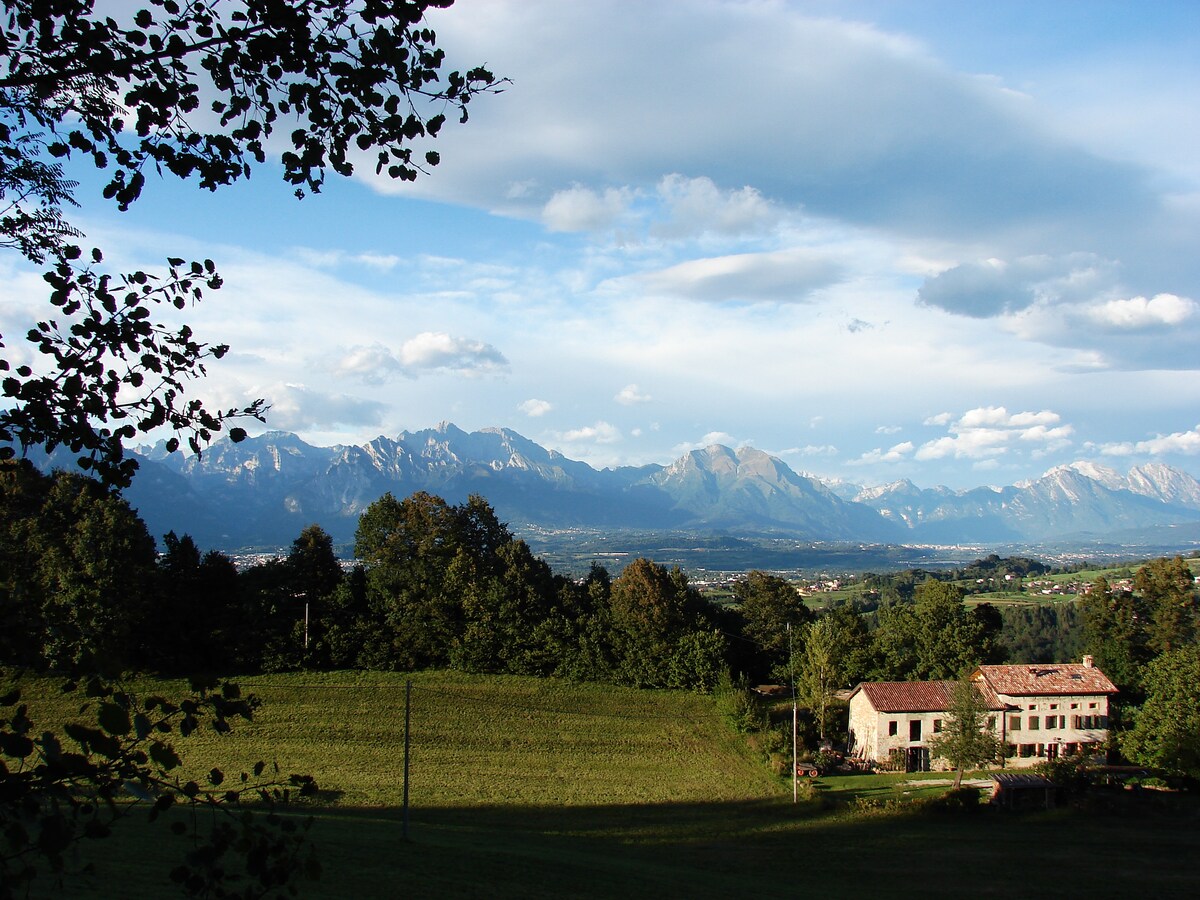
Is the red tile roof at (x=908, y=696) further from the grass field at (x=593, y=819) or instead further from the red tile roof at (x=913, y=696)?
the grass field at (x=593, y=819)

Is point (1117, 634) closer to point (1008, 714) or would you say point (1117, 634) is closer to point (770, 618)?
point (1008, 714)

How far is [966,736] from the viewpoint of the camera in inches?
1661

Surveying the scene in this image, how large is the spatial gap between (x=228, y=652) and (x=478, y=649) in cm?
1533

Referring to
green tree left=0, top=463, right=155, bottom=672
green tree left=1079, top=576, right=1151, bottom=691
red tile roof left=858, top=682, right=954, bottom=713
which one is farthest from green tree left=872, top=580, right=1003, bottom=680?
green tree left=0, top=463, right=155, bottom=672

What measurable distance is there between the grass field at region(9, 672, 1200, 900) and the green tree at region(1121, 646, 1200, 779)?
6.12 m

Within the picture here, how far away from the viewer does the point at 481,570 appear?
59125mm

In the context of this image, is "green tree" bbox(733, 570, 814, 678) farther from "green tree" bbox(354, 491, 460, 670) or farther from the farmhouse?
"green tree" bbox(354, 491, 460, 670)

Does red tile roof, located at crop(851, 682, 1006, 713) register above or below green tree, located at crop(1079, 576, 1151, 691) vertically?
below

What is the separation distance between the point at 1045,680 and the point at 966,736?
43.7 feet

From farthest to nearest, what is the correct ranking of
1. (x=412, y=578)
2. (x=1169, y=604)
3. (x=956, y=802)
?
1. (x=1169, y=604)
2. (x=412, y=578)
3. (x=956, y=802)

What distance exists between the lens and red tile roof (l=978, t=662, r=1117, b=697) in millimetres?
51125

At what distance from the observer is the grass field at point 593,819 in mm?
23500

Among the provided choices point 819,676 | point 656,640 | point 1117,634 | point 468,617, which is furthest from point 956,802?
point 468,617

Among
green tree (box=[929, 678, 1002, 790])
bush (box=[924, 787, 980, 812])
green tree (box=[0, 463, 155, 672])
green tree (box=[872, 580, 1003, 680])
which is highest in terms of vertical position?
green tree (box=[0, 463, 155, 672])
